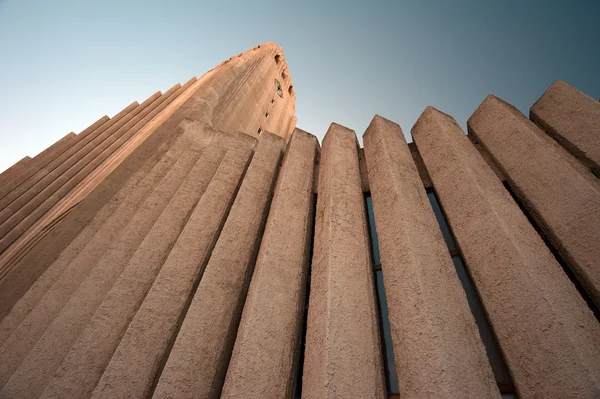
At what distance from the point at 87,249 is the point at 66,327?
1061 mm

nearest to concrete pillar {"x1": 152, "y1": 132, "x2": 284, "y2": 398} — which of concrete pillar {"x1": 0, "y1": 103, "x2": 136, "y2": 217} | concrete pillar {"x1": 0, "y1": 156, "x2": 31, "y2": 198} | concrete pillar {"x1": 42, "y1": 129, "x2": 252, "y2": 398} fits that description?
concrete pillar {"x1": 42, "y1": 129, "x2": 252, "y2": 398}

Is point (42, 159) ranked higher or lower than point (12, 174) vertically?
higher

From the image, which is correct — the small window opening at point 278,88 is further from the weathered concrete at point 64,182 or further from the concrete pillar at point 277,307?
the concrete pillar at point 277,307

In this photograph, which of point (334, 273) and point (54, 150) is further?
point (54, 150)

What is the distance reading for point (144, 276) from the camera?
296 centimetres

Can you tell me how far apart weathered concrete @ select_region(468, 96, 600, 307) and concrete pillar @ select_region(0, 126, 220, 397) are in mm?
4958

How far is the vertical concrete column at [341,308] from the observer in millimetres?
2043

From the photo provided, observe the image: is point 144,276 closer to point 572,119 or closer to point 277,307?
point 277,307

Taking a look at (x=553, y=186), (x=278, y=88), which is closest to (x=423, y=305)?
(x=553, y=186)

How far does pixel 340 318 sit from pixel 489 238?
186cm

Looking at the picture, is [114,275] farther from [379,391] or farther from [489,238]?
[489,238]

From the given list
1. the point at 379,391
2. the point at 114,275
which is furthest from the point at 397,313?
the point at 114,275

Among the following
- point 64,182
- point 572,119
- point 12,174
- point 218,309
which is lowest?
point 218,309

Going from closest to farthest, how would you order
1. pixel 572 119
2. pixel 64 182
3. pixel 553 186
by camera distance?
1. pixel 553 186
2. pixel 572 119
3. pixel 64 182
